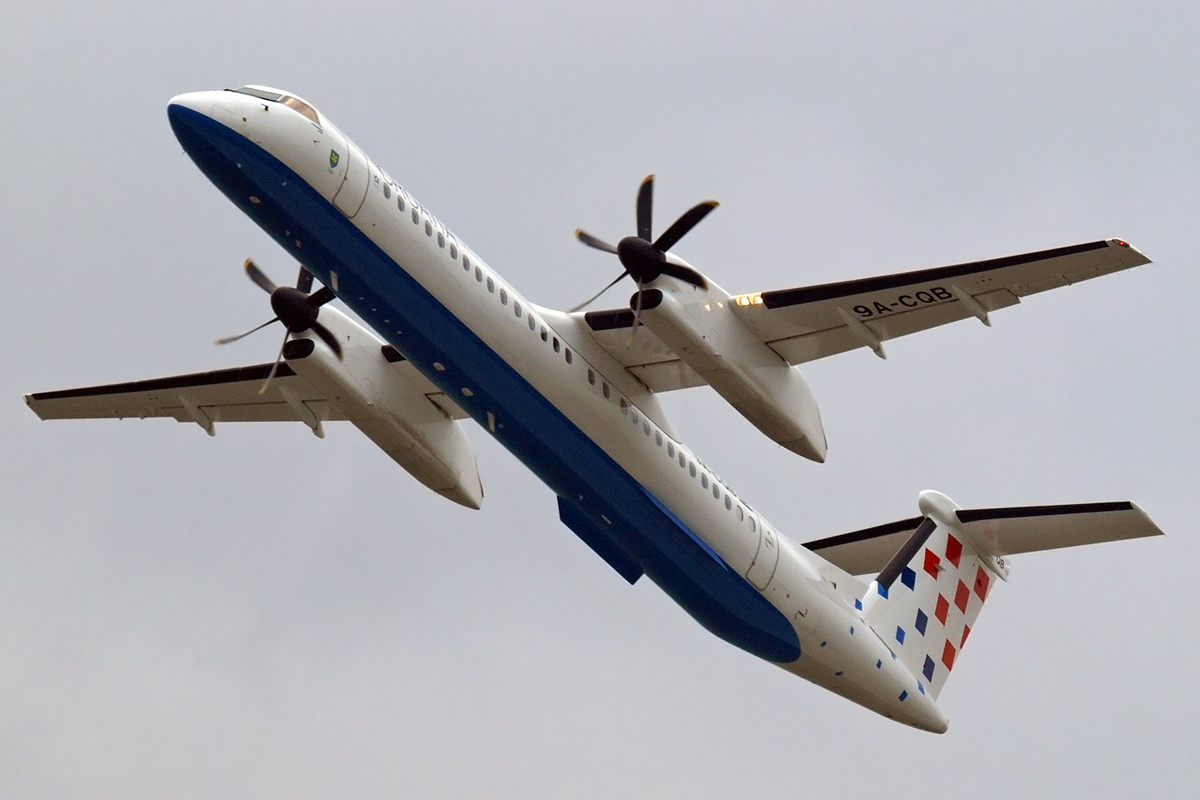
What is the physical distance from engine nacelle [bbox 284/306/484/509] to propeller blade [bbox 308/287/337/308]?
0.37 meters

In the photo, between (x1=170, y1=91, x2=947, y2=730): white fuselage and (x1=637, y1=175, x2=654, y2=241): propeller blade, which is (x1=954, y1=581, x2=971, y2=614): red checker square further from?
(x1=637, y1=175, x2=654, y2=241): propeller blade

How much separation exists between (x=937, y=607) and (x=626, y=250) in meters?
9.17

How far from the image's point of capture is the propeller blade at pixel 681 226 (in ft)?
69.3

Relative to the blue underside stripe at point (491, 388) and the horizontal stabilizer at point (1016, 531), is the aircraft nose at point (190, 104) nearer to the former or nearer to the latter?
the blue underside stripe at point (491, 388)

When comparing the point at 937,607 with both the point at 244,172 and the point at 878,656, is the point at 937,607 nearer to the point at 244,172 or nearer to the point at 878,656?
the point at 878,656

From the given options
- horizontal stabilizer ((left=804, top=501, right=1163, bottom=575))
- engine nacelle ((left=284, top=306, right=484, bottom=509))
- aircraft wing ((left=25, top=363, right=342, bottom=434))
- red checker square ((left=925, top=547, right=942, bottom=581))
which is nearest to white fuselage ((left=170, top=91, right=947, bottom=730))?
horizontal stabilizer ((left=804, top=501, right=1163, bottom=575))

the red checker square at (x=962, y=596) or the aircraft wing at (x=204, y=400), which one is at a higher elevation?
the red checker square at (x=962, y=596)

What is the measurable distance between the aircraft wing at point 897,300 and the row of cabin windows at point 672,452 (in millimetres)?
2148

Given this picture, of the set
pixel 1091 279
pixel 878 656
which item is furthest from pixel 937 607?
pixel 1091 279

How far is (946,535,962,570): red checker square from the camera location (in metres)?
26.3

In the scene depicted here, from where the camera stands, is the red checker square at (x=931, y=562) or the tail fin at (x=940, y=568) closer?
the tail fin at (x=940, y=568)

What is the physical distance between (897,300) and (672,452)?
399 cm

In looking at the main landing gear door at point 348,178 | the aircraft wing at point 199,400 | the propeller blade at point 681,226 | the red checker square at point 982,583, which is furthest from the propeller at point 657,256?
the red checker square at point 982,583

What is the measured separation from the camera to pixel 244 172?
19562 millimetres
